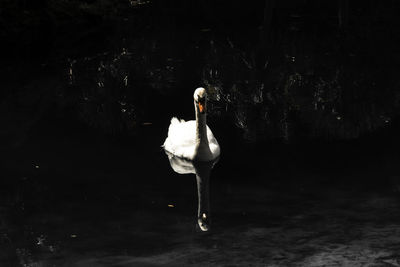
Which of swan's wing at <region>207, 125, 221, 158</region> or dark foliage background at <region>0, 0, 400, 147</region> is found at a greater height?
dark foliage background at <region>0, 0, 400, 147</region>

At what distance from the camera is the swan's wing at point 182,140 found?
17.6m

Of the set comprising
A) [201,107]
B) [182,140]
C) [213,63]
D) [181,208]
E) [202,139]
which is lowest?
[181,208]

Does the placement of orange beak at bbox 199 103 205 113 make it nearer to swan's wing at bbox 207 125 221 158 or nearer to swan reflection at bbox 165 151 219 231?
swan's wing at bbox 207 125 221 158

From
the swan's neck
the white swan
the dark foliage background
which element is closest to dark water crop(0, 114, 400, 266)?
the white swan

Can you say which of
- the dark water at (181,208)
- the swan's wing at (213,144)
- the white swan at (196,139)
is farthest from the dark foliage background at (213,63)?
the dark water at (181,208)

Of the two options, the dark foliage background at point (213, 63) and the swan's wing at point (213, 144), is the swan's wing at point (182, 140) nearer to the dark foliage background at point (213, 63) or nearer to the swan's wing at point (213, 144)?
the swan's wing at point (213, 144)

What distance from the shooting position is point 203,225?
13.6 m

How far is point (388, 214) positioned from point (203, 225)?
3.07m

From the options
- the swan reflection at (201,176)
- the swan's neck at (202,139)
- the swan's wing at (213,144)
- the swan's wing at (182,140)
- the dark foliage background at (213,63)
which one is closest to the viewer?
the swan reflection at (201,176)

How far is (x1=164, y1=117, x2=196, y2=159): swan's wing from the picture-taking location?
1761 cm

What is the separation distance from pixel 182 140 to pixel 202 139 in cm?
87

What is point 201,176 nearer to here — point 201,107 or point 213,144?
point 213,144

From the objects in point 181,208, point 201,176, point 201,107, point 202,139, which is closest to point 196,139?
point 202,139

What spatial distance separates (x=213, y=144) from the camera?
17719 mm
